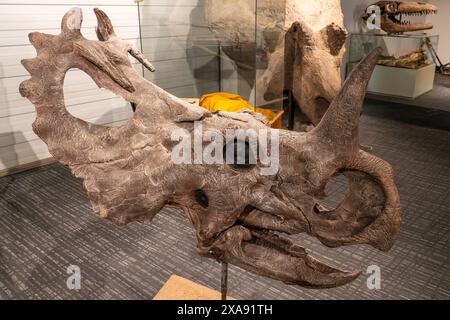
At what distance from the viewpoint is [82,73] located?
5.07 m

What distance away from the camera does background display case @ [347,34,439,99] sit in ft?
23.0

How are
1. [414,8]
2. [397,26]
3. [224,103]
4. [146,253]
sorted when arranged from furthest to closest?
[397,26] → [414,8] → [224,103] → [146,253]

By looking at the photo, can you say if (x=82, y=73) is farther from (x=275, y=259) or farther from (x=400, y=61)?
(x=400, y=61)

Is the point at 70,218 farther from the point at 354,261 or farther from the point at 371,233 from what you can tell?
the point at 371,233

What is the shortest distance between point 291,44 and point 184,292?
3.18 metres

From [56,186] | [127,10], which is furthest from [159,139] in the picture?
[127,10]

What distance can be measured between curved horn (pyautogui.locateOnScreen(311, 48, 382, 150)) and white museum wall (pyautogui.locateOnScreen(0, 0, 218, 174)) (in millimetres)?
3946

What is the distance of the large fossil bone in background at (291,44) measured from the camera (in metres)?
4.50

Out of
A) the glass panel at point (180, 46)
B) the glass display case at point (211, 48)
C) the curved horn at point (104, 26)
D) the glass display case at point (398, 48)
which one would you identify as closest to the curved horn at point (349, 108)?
the curved horn at point (104, 26)

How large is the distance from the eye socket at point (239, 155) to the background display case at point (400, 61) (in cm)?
609

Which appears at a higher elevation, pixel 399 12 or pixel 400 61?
pixel 399 12

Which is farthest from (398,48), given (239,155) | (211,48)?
(239,155)

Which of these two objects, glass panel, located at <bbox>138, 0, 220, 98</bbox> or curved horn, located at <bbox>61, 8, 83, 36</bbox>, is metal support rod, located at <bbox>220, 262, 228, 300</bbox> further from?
glass panel, located at <bbox>138, 0, 220, 98</bbox>

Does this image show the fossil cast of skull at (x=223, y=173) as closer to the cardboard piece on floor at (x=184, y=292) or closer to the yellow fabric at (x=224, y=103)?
the cardboard piece on floor at (x=184, y=292)
